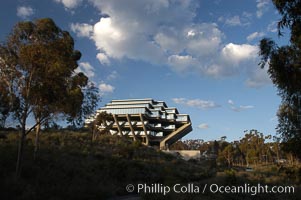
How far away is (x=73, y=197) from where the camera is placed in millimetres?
13820

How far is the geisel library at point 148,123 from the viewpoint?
97.2m

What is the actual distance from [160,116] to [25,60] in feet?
286

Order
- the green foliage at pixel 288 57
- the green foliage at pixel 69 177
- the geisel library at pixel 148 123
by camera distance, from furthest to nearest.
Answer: the geisel library at pixel 148 123 → the green foliage at pixel 69 177 → the green foliage at pixel 288 57

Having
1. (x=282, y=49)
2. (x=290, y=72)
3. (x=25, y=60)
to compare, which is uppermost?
(x=25, y=60)

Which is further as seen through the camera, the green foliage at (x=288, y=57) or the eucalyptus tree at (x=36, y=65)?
the eucalyptus tree at (x=36, y=65)

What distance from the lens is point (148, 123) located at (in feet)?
328

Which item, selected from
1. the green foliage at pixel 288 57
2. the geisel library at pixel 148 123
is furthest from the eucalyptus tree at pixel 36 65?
the geisel library at pixel 148 123

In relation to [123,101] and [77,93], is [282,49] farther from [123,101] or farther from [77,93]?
[123,101]

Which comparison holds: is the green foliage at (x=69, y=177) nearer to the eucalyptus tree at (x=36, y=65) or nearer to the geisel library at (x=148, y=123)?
the eucalyptus tree at (x=36, y=65)

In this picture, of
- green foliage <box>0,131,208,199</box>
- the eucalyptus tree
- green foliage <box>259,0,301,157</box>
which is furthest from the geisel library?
green foliage <box>259,0,301,157</box>

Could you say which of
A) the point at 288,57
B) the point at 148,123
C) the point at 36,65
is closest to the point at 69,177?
the point at 36,65

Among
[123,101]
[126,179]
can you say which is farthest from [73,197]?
[123,101]

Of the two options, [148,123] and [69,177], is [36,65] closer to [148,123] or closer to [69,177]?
[69,177]

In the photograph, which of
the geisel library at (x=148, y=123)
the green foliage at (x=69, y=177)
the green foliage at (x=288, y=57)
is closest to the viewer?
the green foliage at (x=288, y=57)
